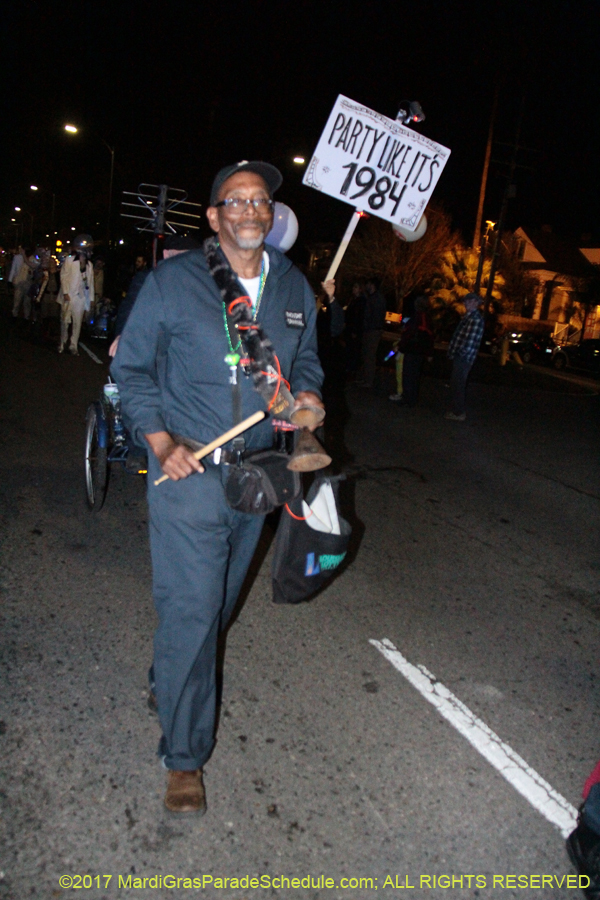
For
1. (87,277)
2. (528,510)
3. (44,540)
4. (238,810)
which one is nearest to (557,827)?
(238,810)

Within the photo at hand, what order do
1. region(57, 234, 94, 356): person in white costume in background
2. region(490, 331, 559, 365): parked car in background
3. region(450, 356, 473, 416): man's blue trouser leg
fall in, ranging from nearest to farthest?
region(450, 356, 473, 416): man's blue trouser leg → region(57, 234, 94, 356): person in white costume in background → region(490, 331, 559, 365): parked car in background

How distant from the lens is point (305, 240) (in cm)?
5500

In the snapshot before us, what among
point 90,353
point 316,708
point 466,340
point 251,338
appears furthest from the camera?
point 90,353

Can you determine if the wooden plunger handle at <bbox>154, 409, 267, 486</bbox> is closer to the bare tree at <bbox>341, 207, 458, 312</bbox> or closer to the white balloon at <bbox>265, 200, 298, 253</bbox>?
the white balloon at <bbox>265, 200, 298, 253</bbox>

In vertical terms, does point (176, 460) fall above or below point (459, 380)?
above

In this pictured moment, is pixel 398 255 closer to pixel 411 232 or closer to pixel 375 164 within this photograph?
pixel 411 232

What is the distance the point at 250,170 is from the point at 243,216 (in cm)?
21

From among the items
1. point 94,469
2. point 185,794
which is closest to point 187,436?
point 185,794

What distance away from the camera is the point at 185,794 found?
278cm

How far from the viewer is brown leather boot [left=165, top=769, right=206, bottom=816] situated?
2764 mm

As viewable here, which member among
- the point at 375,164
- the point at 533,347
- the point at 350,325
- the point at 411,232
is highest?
the point at 375,164

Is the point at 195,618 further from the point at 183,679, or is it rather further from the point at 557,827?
the point at 557,827

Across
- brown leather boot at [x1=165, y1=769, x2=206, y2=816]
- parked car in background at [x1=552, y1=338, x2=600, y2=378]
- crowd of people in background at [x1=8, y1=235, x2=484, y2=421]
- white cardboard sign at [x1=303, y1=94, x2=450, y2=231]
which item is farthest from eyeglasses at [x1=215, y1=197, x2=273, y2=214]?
parked car in background at [x1=552, y1=338, x2=600, y2=378]

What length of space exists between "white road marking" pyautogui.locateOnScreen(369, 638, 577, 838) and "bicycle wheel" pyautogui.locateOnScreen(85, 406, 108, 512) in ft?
8.96
